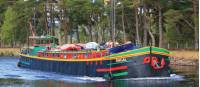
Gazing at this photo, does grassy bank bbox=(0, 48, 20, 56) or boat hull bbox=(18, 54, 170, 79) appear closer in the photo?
boat hull bbox=(18, 54, 170, 79)

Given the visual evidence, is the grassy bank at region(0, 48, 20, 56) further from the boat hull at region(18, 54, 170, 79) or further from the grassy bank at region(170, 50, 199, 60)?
the boat hull at region(18, 54, 170, 79)

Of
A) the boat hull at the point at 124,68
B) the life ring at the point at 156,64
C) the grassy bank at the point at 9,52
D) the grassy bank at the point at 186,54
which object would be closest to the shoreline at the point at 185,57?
the grassy bank at the point at 186,54

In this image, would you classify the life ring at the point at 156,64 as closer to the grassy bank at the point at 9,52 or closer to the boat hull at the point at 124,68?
the boat hull at the point at 124,68

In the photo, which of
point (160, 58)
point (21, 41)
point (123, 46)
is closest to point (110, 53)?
point (123, 46)

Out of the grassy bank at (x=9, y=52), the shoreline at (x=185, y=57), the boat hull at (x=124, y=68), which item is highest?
the boat hull at (x=124, y=68)

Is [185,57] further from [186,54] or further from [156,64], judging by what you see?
[156,64]

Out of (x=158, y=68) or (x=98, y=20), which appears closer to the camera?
(x=158, y=68)

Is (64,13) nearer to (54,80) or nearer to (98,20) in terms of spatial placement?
(98,20)

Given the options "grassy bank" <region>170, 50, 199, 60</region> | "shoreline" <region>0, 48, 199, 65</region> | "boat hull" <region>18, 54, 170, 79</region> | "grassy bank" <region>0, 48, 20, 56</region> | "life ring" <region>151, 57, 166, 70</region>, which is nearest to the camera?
"boat hull" <region>18, 54, 170, 79</region>

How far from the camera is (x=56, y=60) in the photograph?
5775 cm

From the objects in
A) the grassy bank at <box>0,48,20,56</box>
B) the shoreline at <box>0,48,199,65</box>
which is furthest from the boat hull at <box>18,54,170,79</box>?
the grassy bank at <box>0,48,20,56</box>

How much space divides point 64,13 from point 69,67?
2119 inches

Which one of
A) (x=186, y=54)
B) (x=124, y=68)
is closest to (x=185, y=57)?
(x=186, y=54)

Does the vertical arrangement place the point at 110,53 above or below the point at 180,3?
below
